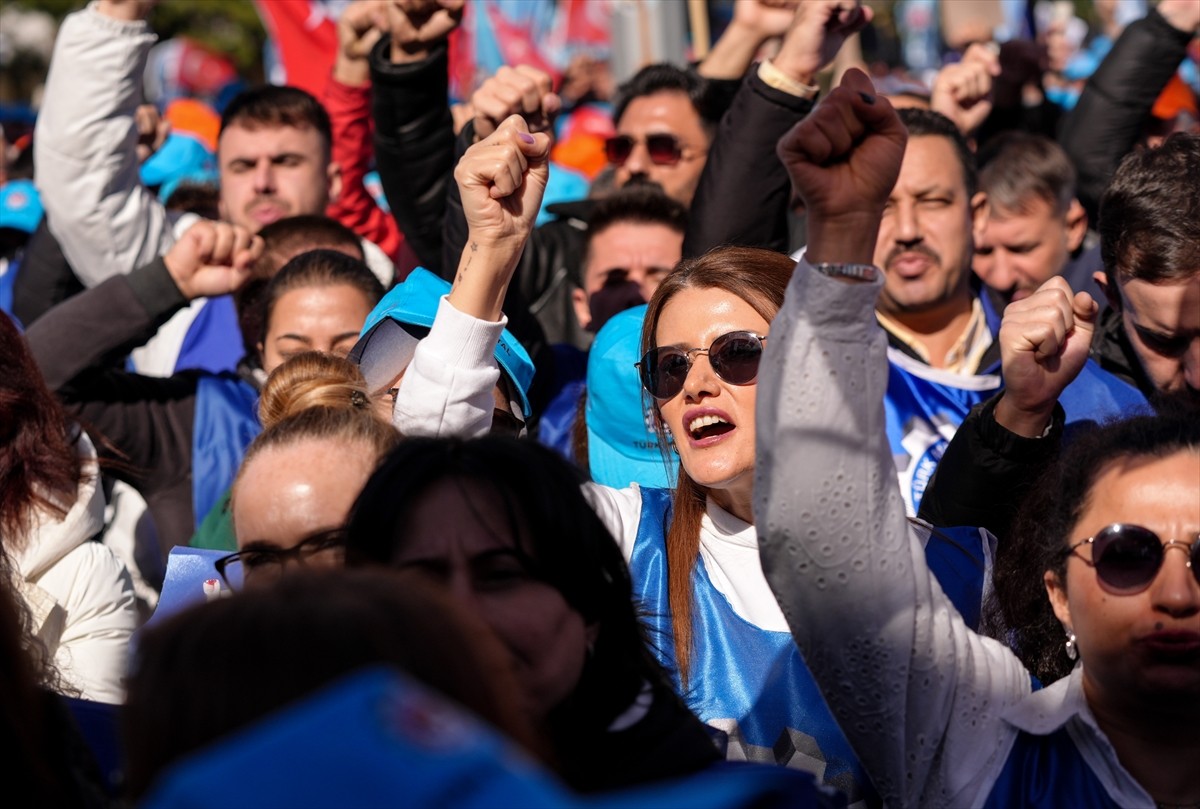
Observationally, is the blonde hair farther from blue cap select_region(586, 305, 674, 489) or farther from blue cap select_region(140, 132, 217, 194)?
blue cap select_region(140, 132, 217, 194)

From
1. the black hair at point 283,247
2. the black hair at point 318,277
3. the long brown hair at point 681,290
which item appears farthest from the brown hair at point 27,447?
the long brown hair at point 681,290

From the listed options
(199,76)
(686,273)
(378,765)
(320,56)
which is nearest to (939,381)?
(686,273)

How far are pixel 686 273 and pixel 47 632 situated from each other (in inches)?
57.1

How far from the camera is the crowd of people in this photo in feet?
4.26

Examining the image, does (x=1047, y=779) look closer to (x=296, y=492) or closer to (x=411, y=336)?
(x=296, y=492)

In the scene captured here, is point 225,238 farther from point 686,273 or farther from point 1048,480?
point 1048,480

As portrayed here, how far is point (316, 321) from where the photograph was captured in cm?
383

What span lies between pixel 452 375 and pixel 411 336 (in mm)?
461

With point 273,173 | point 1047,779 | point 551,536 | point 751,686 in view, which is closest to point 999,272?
point 273,173

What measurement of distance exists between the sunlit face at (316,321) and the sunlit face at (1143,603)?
2159 millimetres

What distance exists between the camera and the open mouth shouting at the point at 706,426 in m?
2.74

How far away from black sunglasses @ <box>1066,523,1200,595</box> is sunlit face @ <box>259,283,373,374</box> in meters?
2.21

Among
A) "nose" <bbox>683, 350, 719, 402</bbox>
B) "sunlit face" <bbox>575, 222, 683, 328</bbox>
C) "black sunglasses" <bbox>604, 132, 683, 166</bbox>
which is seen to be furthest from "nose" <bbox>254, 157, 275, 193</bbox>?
"nose" <bbox>683, 350, 719, 402</bbox>

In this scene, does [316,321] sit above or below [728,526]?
below
